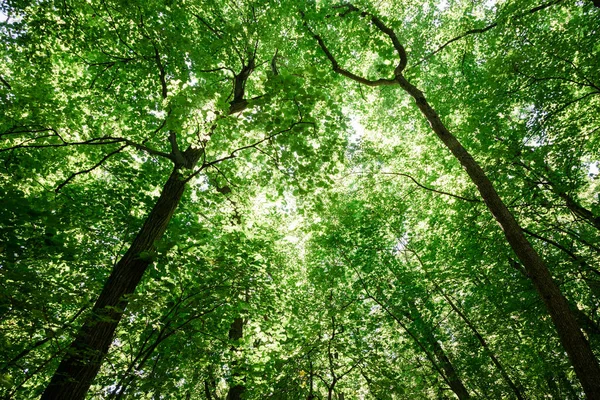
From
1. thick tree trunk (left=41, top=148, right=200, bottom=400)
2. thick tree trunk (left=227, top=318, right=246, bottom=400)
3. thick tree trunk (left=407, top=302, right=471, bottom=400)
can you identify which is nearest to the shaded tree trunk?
thick tree trunk (left=407, top=302, right=471, bottom=400)

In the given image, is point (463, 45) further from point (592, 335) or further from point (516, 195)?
point (592, 335)

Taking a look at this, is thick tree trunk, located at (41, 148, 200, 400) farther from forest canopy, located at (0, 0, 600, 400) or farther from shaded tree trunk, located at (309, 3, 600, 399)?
shaded tree trunk, located at (309, 3, 600, 399)

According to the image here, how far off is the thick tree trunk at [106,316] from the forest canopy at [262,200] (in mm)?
29

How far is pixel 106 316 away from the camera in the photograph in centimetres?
321

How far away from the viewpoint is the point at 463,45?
9.43m

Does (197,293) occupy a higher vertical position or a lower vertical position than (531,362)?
lower

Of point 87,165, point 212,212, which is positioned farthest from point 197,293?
point 87,165

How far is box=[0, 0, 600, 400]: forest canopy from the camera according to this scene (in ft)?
13.6

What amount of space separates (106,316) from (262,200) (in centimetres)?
627

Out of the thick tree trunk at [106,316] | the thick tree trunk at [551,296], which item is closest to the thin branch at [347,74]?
the thick tree trunk at [551,296]

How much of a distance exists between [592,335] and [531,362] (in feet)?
5.43

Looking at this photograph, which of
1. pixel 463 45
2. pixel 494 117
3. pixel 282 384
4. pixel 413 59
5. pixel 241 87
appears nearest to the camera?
pixel 282 384

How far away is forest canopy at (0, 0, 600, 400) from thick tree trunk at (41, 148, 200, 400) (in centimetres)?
3

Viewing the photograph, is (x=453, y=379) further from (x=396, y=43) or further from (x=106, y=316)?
(x=396, y=43)
